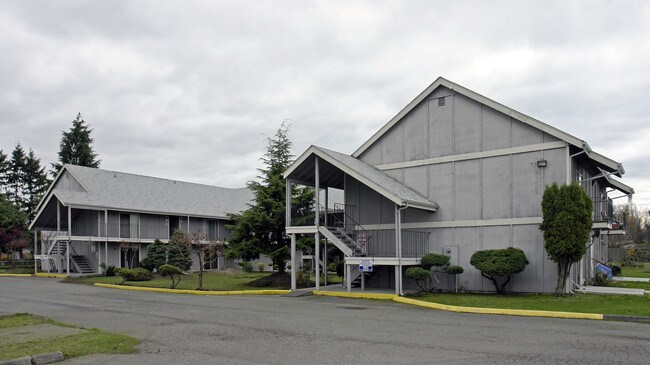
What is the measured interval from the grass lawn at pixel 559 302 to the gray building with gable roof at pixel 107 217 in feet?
71.1

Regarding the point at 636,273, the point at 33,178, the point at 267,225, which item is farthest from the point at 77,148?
the point at 636,273

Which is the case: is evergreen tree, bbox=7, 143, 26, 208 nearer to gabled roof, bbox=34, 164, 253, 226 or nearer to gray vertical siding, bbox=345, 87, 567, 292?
gabled roof, bbox=34, 164, 253, 226

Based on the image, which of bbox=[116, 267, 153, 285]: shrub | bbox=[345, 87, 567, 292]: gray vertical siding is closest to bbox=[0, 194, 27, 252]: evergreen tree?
bbox=[116, 267, 153, 285]: shrub

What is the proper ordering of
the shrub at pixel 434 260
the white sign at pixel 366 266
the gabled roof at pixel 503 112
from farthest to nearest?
the shrub at pixel 434 260
the white sign at pixel 366 266
the gabled roof at pixel 503 112

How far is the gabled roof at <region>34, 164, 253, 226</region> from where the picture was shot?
1491 inches

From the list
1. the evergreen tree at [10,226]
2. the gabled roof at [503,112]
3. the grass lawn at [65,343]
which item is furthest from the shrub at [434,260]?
the evergreen tree at [10,226]

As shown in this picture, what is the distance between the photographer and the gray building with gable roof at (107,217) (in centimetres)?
3759

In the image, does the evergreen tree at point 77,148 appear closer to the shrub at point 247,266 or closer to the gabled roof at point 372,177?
the shrub at point 247,266

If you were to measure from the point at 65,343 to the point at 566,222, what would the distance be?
49.7 ft

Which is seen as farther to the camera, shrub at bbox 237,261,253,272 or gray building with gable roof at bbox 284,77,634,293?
shrub at bbox 237,261,253,272

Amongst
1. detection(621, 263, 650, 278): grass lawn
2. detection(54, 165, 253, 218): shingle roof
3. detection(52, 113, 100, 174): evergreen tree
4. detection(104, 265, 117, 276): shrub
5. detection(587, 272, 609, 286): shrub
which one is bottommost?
detection(621, 263, 650, 278): grass lawn

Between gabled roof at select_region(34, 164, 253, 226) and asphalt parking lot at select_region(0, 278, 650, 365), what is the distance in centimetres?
1966

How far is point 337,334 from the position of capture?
475 inches

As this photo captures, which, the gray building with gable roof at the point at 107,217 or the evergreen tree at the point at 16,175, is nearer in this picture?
the gray building with gable roof at the point at 107,217
